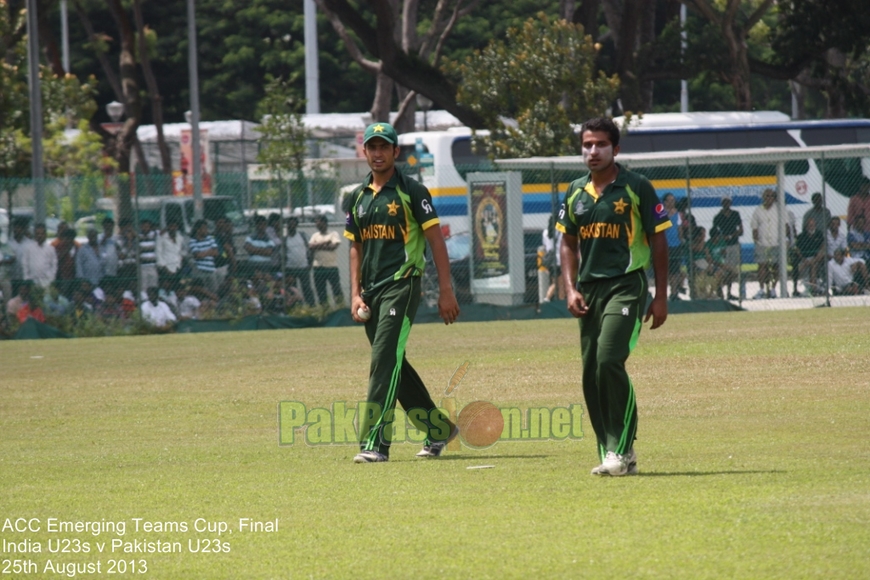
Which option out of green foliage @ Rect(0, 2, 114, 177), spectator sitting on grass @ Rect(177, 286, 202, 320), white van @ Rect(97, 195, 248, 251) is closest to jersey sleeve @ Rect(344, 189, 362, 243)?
white van @ Rect(97, 195, 248, 251)

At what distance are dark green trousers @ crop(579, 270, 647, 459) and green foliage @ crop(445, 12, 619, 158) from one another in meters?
21.2

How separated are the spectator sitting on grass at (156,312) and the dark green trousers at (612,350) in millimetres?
15970

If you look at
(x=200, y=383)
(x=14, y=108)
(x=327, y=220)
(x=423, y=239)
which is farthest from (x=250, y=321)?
(x=423, y=239)

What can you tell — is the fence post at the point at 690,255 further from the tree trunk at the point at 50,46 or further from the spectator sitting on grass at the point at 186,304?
the tree trunk at the point at 50,46

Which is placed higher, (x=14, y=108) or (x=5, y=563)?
(x=14, y=108)

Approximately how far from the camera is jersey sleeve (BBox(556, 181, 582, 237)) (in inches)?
296

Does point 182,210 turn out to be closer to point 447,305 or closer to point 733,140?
point 447,305

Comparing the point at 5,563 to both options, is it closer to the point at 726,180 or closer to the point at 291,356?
the point at 291,356

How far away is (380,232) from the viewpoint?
8.24 m

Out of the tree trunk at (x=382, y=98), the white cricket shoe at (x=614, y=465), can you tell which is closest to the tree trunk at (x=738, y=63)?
the tree trunk at (x=382, y=98)

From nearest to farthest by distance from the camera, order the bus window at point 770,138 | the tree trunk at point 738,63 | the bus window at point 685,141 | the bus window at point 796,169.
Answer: the bus window at point 796,169, the tree trunk at point 738,63, the bus window at point 685,141, the bus window at point 770,138

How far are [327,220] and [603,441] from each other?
17.0 m

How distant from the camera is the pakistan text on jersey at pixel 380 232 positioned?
8.23 m

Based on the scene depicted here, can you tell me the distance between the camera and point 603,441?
24.5 feet
